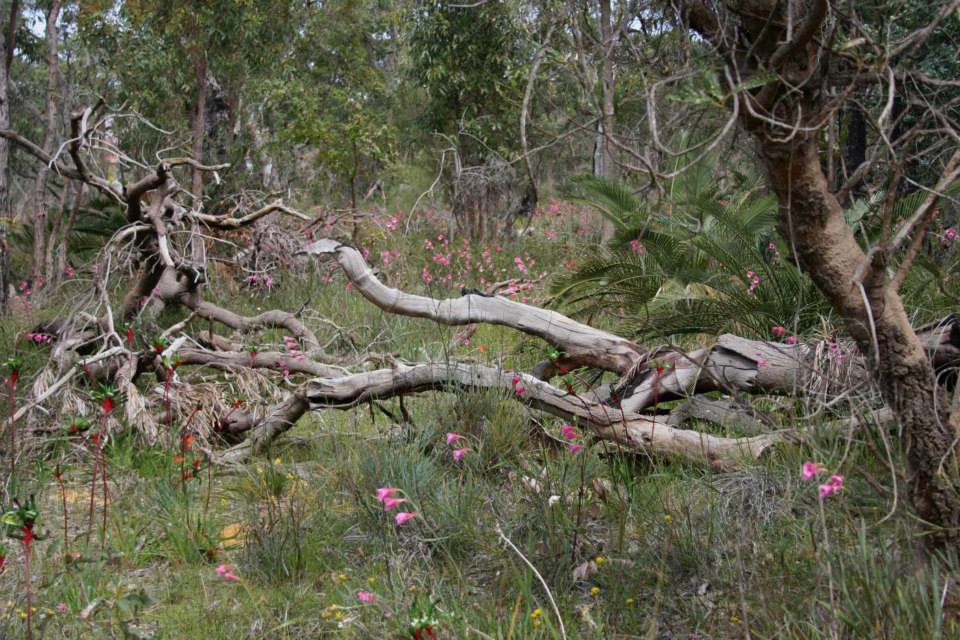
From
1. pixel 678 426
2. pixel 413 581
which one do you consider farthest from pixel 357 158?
pixel 413 581

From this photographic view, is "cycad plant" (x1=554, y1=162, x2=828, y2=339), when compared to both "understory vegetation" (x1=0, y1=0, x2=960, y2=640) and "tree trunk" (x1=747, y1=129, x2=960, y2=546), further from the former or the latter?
"tree trunk" (x1=747, y1=129, x2=960, y2=546)

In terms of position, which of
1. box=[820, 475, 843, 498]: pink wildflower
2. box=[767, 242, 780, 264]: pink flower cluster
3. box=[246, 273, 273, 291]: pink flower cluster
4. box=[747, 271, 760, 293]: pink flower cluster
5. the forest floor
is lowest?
the forest floor

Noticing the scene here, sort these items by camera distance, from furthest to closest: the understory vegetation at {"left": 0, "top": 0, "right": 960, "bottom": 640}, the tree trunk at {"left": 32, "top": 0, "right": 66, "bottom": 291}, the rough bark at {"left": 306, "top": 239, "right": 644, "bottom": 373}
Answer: the tree trunk at {"left": 32, "top": 0, "right": 66, "bottom": 291}
the rough bark at {"left": 306, "top": 239, "right": 644, "bottom": 373}
the understory vegetation at {"left": 0, "top": 0, "right": 960, "bottom": 640}

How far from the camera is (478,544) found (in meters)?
3.19

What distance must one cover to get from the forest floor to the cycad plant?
4.74ft

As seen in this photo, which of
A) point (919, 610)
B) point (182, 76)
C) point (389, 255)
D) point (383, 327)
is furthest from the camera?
point (182, 76)

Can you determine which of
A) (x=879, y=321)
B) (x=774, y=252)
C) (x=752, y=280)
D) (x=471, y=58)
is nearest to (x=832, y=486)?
(x=879, y=321)

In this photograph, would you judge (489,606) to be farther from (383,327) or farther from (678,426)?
(383,327)

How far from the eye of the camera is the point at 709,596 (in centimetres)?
278

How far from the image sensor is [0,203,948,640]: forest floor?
98.7 inches

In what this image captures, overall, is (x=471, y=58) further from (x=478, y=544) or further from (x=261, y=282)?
(x=478, y=544)

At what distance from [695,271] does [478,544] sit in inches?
157

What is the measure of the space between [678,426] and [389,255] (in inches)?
229

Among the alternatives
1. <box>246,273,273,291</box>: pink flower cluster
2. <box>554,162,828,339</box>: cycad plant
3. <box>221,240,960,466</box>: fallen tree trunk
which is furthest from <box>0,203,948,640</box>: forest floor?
<box>246,273,273,291</box>: pink flower cluster
